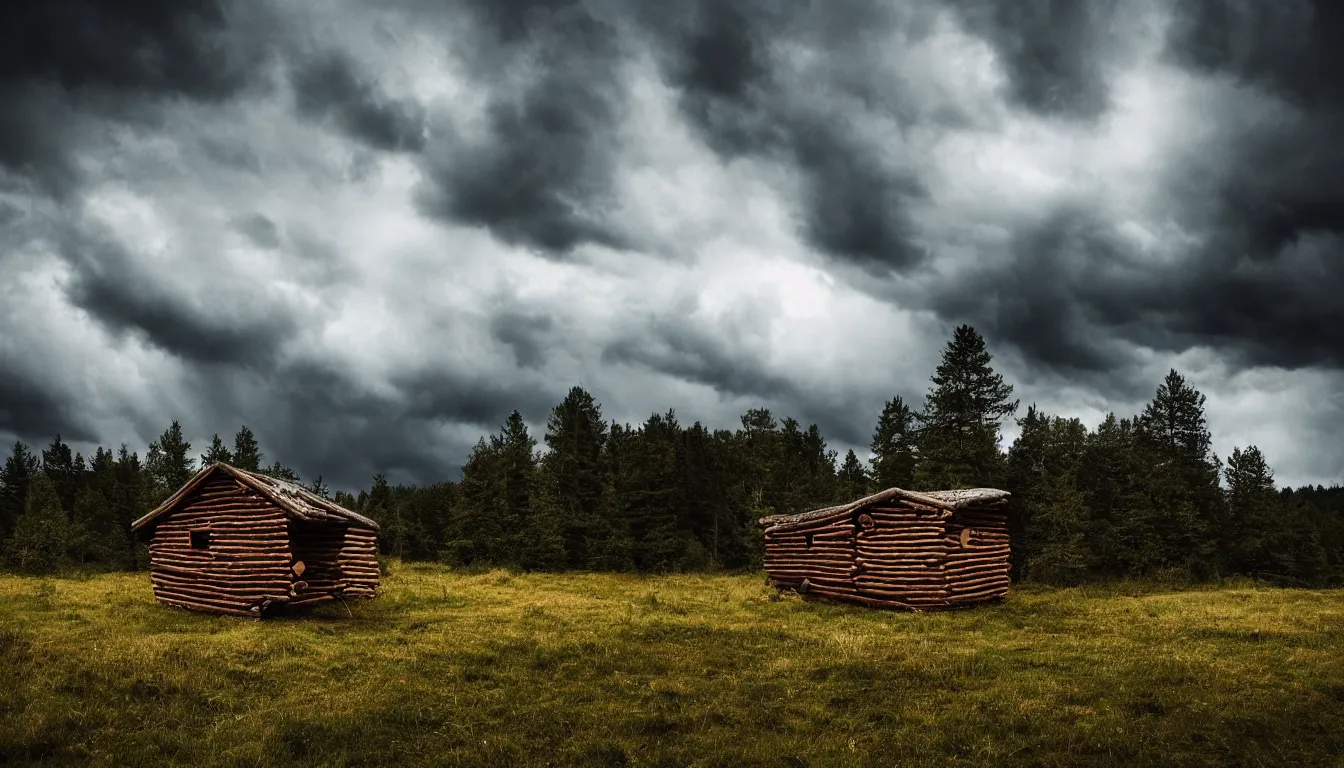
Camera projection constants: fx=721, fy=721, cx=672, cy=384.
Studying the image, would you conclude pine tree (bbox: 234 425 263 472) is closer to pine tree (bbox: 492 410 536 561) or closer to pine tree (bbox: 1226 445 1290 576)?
pine tree (bbox: 492 410 536 561)

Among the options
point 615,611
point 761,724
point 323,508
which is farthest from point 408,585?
point 761,724

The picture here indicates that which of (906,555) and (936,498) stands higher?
(936,498)

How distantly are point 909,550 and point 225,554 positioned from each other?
2121 cm

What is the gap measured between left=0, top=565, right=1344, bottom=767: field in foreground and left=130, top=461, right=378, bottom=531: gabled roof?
2932 millimetres

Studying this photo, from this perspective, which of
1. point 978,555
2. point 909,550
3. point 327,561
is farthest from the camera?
point 978,555

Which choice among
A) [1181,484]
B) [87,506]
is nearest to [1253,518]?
[1181,484]

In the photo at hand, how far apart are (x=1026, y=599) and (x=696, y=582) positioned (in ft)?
49.4

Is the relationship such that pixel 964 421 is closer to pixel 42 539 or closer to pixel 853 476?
pixel 853 476

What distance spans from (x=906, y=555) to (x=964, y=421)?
19.4 metres

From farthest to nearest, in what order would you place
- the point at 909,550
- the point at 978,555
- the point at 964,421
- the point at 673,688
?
1. the point at 964,421
2. the point at 978,555
3. the point at 909,550
4. the point at 673,688

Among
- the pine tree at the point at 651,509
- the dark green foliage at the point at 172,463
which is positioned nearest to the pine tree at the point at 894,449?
the pine tree at the point at 651,509

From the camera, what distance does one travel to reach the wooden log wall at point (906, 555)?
922 inches

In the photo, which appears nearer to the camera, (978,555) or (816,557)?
(978,555)

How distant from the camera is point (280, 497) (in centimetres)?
2045
